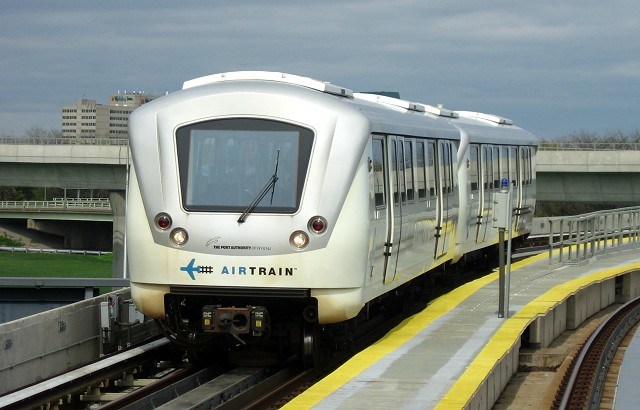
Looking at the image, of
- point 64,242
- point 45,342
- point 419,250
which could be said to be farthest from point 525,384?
point 64,242

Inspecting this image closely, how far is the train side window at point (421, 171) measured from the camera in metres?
16.3

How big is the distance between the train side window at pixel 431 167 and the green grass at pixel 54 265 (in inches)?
1634

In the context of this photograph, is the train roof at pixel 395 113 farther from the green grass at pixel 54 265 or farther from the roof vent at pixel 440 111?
the green grass at pixel 54 265

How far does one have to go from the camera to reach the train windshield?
12.5 metres

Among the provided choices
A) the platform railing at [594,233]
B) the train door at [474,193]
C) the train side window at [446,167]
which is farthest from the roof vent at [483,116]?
the train side window at [446,167]

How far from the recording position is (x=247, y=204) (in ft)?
41.0

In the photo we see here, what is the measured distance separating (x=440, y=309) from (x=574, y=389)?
121 inches

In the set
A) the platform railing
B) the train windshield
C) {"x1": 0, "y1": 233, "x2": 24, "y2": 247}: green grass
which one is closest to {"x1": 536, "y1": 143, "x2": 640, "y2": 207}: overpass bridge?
the platform railing

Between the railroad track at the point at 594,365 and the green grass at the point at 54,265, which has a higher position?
the railroad track at the point at 594,365

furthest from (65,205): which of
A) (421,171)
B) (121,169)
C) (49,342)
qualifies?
(49,342)

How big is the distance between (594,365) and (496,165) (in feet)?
26.0

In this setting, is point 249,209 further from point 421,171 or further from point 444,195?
point 444,195

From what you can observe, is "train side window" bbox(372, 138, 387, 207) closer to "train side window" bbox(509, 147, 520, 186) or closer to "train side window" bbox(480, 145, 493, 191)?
"train side window" bbox(480, 145, 493, 191)

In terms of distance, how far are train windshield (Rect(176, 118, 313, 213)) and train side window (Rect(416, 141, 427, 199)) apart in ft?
→ 13.0
